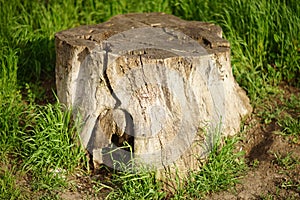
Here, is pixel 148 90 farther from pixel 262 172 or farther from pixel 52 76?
pixel 52 76

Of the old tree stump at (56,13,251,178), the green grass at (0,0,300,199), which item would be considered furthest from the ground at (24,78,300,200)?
the old tree stump at (56,13,251,178)

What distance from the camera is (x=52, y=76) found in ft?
17.1

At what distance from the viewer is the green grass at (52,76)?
400 cm

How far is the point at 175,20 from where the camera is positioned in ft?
15.2

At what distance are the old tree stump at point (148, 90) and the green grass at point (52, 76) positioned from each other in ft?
0.48

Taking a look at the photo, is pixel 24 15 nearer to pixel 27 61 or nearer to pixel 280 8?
pixel 27 61

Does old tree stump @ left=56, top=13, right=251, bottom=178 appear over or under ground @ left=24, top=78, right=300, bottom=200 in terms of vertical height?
over

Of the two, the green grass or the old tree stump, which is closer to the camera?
the old tree stump

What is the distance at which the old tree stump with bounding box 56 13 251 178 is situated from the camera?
3.88m

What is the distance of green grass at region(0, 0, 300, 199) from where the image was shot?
4.00m

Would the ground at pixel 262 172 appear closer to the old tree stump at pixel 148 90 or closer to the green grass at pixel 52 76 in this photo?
the green grass at pixel 52 76

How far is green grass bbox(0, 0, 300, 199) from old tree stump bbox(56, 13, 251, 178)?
0.48 ft

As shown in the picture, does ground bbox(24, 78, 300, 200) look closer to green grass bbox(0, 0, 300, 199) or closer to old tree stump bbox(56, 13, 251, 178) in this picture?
green grass bbox(0, 0, 300, 199)

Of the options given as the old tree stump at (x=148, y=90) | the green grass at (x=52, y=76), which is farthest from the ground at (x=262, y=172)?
the old tree stump at (x=148, y=90)
